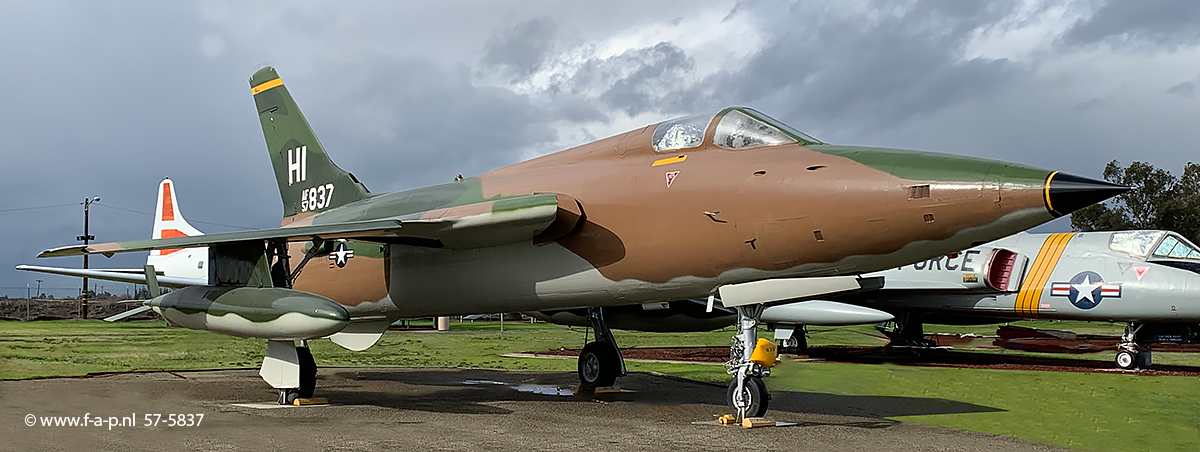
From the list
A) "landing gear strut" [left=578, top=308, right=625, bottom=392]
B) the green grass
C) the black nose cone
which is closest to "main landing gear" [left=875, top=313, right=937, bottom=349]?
the green grass

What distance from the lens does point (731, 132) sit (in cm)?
→ 832

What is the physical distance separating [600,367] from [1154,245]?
1085 cm

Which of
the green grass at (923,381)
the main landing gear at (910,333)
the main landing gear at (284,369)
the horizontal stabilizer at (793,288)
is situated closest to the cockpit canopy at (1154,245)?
the green grass at (923,381)

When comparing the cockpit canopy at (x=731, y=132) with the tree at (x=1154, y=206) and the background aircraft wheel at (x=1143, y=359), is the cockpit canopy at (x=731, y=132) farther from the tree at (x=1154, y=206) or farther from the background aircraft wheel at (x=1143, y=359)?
the tree at (x=1154, y=206)

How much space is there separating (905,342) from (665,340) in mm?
11872

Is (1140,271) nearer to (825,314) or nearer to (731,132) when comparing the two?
(825,314)

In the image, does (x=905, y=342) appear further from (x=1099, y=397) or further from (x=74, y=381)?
(x=74, y=381)

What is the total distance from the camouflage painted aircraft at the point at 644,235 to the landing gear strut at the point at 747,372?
0.02 m

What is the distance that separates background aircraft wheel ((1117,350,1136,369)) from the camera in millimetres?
15793

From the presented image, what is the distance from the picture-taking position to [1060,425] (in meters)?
8.65

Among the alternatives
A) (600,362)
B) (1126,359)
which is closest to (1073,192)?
(600,362)

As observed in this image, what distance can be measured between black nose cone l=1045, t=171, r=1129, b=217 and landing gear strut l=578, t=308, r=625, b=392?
273 inches

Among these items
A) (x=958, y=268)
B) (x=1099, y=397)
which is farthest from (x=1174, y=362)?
(x=1099, y=397)

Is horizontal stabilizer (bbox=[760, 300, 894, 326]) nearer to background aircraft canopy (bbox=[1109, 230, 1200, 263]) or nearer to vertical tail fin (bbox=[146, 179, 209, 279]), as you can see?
background aircraft canopy (bbox=[1109, 230, 1200, 263])
